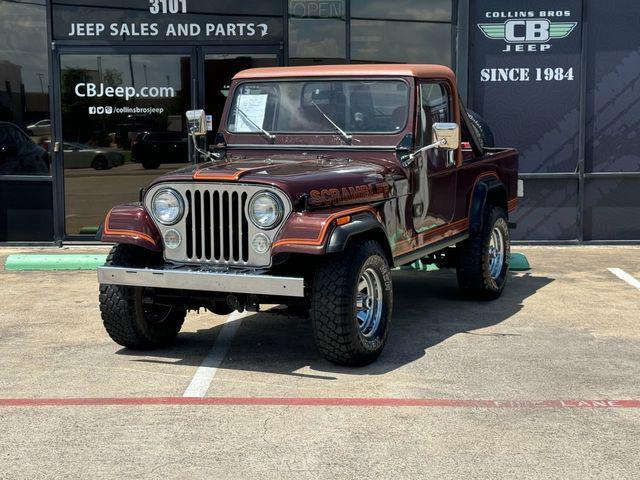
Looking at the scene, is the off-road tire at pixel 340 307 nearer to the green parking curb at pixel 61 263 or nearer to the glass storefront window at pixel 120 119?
the green parking curb at pixel 61 263

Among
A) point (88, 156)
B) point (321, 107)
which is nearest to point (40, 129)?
point (88, 156)

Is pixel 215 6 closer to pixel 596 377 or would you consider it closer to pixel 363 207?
pixel 363 207

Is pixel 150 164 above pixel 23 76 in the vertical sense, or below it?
below

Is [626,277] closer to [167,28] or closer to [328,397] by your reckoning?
[328,397]

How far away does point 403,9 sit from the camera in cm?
1149

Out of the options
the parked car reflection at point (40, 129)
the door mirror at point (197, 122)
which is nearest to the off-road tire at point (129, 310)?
the door mirror at point (197, 122)

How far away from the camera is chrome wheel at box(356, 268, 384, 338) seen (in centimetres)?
639

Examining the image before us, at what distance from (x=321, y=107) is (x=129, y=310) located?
84.3 inches

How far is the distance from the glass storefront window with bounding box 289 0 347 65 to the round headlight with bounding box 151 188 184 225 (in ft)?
17.5

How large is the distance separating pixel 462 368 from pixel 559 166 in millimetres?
5833

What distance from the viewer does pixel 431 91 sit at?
7.79 meters

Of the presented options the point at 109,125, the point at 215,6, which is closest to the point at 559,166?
the point at 215,6

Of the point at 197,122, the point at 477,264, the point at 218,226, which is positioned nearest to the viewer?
the point at 218,226

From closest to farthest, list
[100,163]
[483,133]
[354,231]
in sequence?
1. [354,231]
2. [483,133]
3. [100,163]
